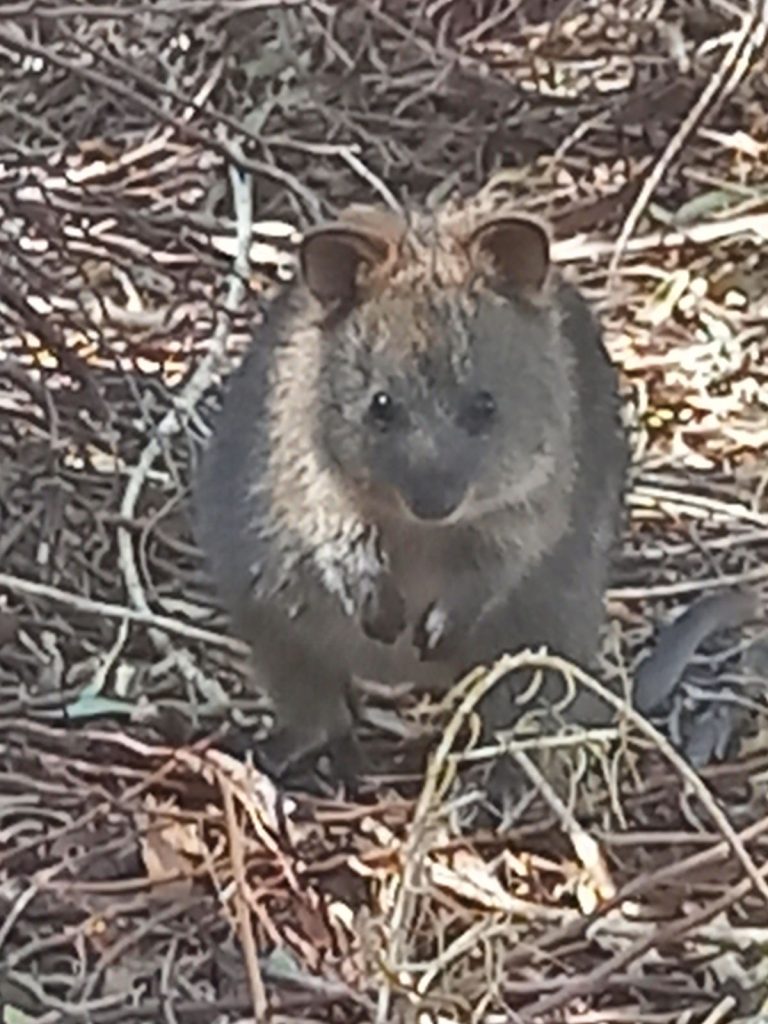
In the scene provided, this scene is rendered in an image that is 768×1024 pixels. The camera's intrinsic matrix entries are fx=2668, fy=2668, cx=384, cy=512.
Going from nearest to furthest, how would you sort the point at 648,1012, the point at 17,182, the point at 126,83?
the point at 648,1012 → the point at 17,182 → the point at 126,83

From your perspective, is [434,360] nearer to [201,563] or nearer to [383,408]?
[383,408]

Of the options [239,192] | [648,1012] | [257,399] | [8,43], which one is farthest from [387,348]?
[8,43]

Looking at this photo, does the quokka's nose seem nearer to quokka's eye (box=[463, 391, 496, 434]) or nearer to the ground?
quokka's eye (box=[463, 391, 496, 434])

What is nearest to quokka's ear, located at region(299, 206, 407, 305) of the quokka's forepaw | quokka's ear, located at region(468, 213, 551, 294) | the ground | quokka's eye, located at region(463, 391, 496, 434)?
quokka's ear, located at region(468, 213, 551, 294)

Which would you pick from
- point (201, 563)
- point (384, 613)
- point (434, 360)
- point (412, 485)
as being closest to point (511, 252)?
point (434, 360)

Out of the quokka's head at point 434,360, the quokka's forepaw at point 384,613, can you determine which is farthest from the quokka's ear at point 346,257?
the quokka's forepaw at point 384,613

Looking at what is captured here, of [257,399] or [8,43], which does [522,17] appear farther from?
[257,399]

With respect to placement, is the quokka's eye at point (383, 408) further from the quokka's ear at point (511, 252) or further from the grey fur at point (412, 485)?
the quokka's ear at point (511, 252)
